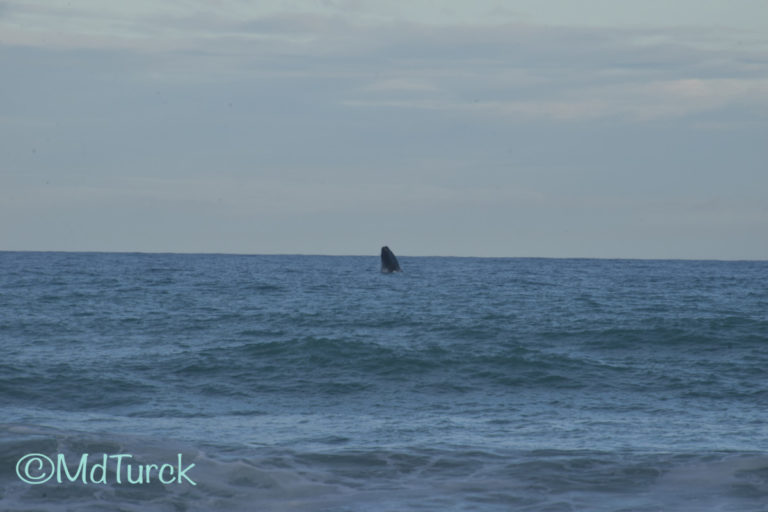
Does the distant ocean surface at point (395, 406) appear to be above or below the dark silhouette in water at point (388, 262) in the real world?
below

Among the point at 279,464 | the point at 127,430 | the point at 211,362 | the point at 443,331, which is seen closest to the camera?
the point at 279,464

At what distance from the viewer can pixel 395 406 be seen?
55.3 ft

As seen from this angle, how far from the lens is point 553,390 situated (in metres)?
18.7

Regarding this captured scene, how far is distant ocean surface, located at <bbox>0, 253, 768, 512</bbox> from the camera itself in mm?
10211

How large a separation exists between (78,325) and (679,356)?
2008 cm

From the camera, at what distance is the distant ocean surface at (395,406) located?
33.5 ft

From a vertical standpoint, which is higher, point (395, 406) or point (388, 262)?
point (388, 262)

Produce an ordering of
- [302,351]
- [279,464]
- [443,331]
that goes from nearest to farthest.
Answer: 1. [279,464]
2. [302,351]
3. [443,331]

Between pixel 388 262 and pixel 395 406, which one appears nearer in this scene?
pixel 395 406

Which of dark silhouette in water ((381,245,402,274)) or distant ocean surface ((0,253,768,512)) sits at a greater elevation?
dark silhouette in water ((381,245,402,274))

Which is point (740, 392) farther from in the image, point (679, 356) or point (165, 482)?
point (165, 482)

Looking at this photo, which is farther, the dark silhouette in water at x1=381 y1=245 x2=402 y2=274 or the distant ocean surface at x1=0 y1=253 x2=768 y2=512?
the dark silhouette in water at x1=381 y1=245 x2=402 y2=274

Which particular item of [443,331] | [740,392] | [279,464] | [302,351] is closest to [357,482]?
[279,464]

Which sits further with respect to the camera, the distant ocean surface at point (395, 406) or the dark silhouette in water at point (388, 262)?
the dark silhouette in water at point (388, 262)
